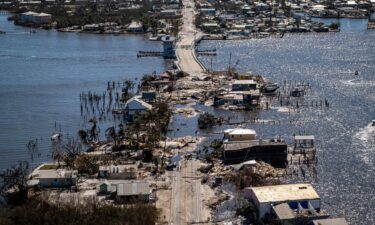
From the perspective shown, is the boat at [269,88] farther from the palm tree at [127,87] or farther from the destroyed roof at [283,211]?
the destroyed roof at [283,211]

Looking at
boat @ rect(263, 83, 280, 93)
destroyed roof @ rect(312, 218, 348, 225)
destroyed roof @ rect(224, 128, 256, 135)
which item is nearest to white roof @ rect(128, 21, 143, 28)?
boat @ rect(263, 83, 280, 93)

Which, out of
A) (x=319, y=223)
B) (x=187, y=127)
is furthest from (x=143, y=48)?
(x=319, y=223)

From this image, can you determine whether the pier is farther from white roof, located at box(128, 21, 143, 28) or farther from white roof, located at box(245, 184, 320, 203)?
white roof, located at box(245, 184, 320, 203)

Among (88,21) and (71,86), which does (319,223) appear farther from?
(88,21)

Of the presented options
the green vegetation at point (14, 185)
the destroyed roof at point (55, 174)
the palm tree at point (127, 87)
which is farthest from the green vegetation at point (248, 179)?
the palm tree at point (127, 87)

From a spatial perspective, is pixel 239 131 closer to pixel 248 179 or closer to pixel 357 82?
pixel 248 179
